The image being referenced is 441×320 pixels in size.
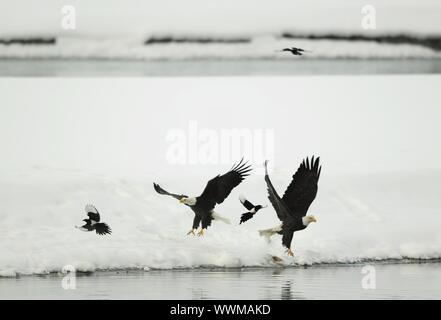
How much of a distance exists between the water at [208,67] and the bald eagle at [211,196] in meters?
0.53

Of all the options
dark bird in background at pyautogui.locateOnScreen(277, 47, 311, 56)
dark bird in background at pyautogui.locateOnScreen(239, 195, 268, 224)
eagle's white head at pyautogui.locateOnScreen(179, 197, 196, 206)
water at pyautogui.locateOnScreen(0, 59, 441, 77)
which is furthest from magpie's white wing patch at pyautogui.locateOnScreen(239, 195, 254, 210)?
dark bird in background at pyautogui.locateOnScreen(277, 47, 311, 56)

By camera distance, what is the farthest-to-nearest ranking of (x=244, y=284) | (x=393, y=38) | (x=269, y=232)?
(x=393, y=38), (x=269, y=232), (x=244, y=284)

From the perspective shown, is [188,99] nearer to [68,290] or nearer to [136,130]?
[136,130]

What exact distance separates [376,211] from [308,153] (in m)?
0.46

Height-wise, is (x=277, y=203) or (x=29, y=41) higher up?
(x=29, y=41)

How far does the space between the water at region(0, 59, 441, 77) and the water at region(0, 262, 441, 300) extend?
1034mm

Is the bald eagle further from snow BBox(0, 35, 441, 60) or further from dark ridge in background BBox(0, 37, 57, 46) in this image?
dark ridge in background BBox(0, 37, 57, 46)

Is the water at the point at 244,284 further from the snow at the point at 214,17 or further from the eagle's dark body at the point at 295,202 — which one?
the snow at the point at 214,17

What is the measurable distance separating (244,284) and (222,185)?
20.5 inches

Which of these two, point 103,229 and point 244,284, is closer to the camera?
point 244,284

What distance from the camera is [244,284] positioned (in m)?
3.22

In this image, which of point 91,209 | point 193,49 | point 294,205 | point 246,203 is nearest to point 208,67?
point 193,49

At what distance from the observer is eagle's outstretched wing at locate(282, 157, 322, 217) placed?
10.9ft

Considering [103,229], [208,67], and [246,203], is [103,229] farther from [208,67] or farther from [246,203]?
[208,67]
